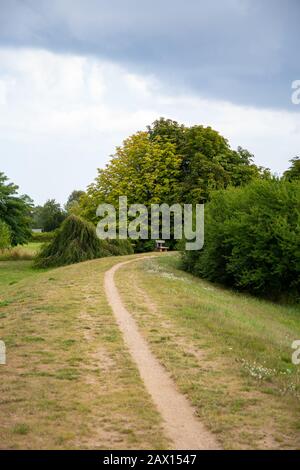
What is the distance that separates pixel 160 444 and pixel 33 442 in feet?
5.17

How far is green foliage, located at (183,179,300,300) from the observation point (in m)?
21.2

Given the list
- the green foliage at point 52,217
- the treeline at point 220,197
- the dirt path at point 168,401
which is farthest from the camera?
the green foliage at point 52,217

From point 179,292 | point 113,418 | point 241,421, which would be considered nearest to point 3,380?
point 113,418

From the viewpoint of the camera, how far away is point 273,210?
72.9 feet

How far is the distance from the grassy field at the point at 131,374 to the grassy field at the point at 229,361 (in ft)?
0.07

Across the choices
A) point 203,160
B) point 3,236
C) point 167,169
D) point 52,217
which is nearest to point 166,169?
point 167,169

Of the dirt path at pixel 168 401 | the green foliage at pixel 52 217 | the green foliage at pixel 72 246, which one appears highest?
the green foliage at pixel 52 217

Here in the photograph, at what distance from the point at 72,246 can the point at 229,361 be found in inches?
1043

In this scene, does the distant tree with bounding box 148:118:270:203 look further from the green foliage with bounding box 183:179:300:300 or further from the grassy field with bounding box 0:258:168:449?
the grassy field with bounding box 0:258:168:449

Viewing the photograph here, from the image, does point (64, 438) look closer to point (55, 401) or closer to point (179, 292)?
point (55, 401)

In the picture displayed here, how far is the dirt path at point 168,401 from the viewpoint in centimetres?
619

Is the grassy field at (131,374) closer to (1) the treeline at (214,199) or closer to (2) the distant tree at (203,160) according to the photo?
(1) the treeline at (214,199)

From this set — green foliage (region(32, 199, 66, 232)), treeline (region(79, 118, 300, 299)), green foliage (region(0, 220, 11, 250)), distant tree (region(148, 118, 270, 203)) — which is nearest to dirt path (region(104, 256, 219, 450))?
treeline (region(79, 118, 300, 299))

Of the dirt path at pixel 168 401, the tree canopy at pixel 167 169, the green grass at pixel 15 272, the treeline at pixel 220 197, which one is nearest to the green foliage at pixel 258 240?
the treeline at pixel 220 197
